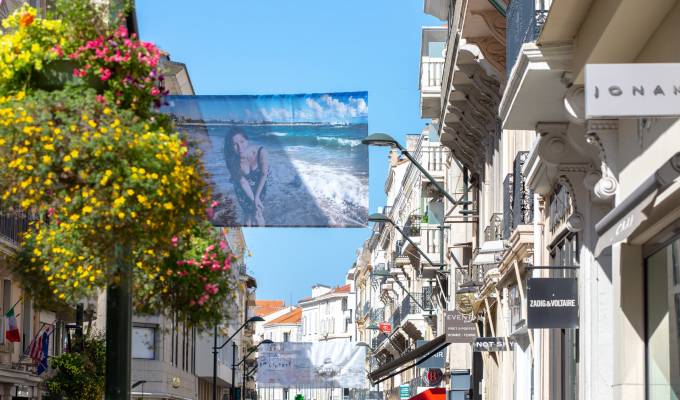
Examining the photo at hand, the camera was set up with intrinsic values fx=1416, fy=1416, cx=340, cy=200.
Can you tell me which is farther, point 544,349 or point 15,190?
point 544,349

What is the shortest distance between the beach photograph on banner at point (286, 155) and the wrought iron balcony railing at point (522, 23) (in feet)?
6.05

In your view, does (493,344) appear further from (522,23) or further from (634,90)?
(634,90)

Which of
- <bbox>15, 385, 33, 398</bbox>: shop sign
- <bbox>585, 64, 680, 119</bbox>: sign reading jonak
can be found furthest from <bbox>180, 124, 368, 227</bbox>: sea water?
<bbox>15, 385, 33, 398</bbox>: shop sign

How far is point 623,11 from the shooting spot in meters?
10.5

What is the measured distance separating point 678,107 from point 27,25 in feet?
13.0

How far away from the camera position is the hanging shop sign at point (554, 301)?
15992mm

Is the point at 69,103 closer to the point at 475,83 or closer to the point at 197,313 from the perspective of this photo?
the point at 197,313

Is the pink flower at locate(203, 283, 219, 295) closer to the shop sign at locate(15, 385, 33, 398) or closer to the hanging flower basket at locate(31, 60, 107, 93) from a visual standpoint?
the hanging flower basket at locate(31, 60, 107, 93)

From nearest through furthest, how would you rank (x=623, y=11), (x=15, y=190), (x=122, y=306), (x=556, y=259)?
(x=15, y=190) < (x=122, y=306) < (x=623, y=11) < (x=556, y=259)

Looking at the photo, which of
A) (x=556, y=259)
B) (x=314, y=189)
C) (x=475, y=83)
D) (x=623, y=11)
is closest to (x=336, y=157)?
(x=314, y=189)

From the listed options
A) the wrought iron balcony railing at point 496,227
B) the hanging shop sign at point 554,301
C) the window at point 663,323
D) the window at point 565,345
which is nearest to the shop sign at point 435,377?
the wrought iron balcony railing at point 496,227

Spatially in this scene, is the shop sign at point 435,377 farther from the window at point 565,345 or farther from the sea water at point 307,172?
the sea water at point 307,172

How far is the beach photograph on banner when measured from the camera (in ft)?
42.9

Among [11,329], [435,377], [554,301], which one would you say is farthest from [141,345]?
[554,301]
